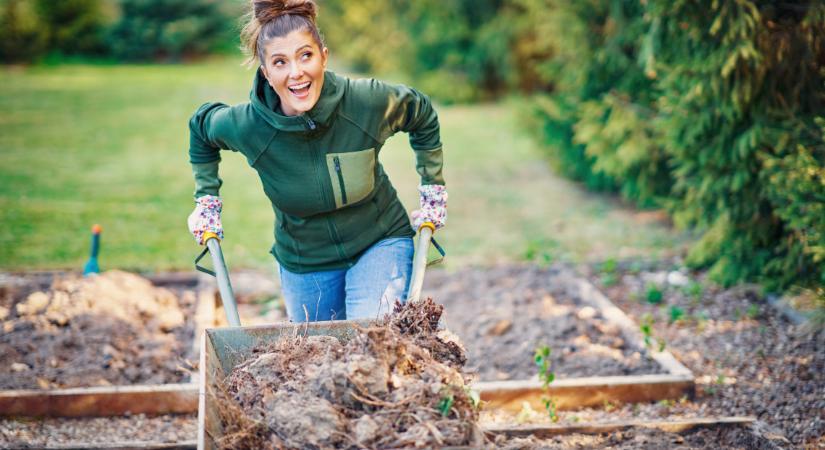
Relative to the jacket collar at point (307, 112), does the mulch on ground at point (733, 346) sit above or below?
below

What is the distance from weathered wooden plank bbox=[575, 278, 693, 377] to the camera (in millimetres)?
4225

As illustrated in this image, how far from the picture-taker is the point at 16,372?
4285 mm

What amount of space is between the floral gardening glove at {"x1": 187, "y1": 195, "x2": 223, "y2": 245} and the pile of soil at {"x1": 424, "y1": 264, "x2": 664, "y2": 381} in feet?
4.83

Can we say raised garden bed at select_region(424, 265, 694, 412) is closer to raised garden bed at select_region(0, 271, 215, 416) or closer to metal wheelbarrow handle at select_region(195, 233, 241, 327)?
metal wheelbarrow handle at select_region(195, 233, 241, 327)

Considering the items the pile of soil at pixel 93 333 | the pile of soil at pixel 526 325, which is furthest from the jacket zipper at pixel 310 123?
the pile of soil at pixel 93 333

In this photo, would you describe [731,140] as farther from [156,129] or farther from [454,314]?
[156,129]

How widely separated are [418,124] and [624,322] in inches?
89.4

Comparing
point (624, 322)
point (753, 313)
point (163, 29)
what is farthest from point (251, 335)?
point (163, 29)

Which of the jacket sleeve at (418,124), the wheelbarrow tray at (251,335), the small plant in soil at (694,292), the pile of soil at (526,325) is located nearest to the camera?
the wheelbarrow tray at (251,335)

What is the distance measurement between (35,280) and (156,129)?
23.1 ft

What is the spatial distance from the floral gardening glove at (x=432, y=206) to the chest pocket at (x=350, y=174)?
0.82 feet

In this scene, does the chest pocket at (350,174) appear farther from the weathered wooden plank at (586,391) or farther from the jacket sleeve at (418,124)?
the weathered wooden plank at (586,391)

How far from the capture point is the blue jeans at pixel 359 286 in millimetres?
3322

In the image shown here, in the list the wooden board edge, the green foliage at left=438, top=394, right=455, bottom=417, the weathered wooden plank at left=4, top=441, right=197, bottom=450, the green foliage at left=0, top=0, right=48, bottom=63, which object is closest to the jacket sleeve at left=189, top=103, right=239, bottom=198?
the weathered wooden plank at left=4, top=441, right=197, bottom=450
